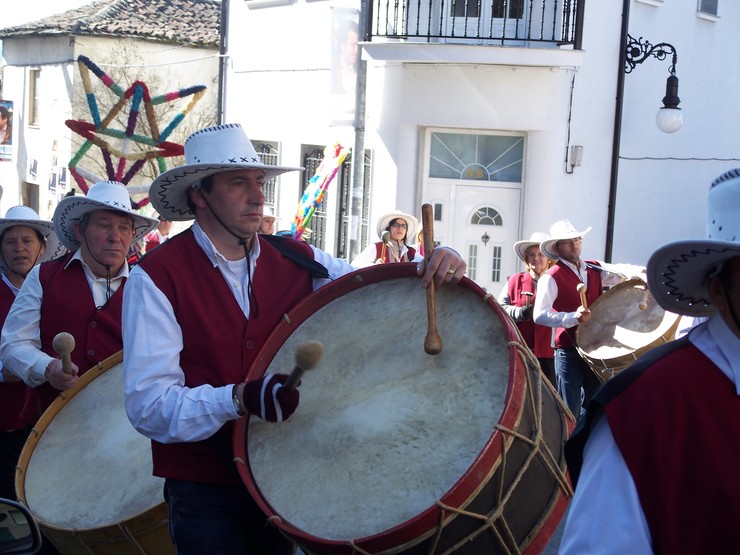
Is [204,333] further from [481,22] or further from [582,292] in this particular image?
[481,22]

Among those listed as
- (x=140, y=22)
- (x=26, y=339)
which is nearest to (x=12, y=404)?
(x=26, y=339)

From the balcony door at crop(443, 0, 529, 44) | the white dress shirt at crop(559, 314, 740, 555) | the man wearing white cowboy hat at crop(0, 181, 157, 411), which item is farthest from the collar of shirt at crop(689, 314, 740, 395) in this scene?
the balcony door at crop(443, 0, 529, 44)

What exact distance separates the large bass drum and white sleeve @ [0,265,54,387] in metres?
1.76

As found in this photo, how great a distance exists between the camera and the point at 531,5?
1425 centimetres

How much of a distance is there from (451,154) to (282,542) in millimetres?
11552

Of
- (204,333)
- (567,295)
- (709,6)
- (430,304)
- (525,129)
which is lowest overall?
(567,295)

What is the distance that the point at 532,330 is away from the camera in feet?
30.9

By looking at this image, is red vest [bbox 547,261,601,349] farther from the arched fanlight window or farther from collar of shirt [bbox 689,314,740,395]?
collar of shirt [bbox 689,314,740,395]

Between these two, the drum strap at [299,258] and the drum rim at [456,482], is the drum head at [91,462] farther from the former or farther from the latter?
the drum strap at [299,258]

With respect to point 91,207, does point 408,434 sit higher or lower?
Answer: lower

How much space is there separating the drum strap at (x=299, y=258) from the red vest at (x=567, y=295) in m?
5.38

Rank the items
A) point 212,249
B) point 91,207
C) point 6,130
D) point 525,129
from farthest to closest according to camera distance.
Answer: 1. point 6,130
2. point 525,129
3. point 91,207
4. point 212,249

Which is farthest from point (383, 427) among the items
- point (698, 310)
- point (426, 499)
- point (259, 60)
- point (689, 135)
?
point (259, 60)

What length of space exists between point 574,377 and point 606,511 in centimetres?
701
